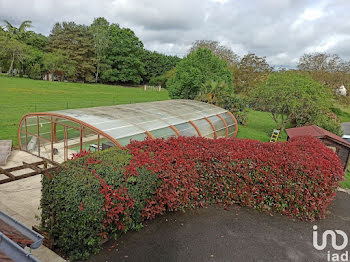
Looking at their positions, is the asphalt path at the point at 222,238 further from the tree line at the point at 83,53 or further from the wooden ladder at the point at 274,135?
the tree line at the point at 83,53

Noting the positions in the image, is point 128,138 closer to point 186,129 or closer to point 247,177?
point 186,129

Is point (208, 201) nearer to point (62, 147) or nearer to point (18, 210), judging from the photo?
point (18, 210)

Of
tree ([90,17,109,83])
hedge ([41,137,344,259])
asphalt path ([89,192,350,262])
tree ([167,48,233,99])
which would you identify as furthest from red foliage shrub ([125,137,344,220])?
tree ([90,17,109,83])

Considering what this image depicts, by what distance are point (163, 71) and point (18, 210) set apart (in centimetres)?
5547

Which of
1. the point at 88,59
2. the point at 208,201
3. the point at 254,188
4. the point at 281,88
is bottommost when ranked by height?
the point at 208,201

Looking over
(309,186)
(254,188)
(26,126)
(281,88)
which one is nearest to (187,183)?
(254,188)

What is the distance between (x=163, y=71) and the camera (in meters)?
59.7

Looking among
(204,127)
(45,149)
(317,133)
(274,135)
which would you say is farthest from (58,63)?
(317,133)

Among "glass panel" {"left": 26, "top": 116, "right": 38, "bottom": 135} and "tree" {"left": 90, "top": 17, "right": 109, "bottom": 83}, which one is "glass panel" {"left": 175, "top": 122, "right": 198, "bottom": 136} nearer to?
"glass panel" {"left": 26, "top": 116, "right": 38, "bottom": 135}

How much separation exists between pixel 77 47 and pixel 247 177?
50.4m

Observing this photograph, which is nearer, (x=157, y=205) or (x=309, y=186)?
(x=157, y=205)

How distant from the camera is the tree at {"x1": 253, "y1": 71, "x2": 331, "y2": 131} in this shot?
1673cm

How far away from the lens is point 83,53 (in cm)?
4881

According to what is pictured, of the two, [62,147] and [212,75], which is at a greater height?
[212,75]
